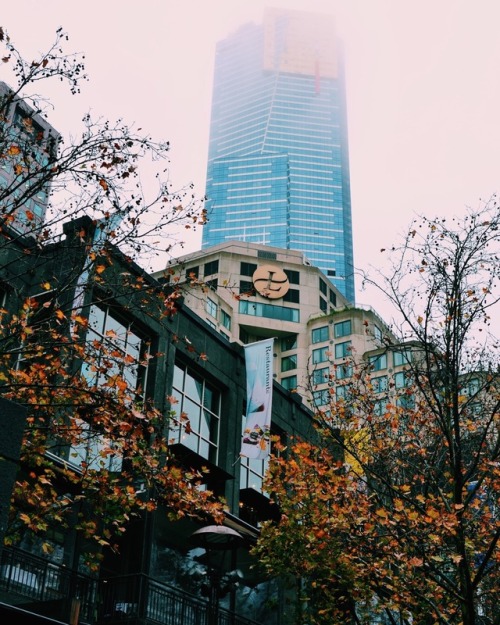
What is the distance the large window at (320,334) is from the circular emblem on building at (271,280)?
6.60m

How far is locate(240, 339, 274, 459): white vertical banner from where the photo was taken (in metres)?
25.6

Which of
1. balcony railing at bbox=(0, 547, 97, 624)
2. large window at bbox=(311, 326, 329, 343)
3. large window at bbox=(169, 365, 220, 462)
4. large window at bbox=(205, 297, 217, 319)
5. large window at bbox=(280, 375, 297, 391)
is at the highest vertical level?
large window at bbox=(311, 326, 329, 343)

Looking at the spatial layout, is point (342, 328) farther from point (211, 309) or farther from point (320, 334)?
point (211, 309)

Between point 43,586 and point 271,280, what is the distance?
8657 centimetres

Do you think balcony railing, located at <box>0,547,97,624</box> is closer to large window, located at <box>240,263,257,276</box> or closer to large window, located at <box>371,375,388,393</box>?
large window, located at <box>371,375,388,393</box>

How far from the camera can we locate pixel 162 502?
21281mm

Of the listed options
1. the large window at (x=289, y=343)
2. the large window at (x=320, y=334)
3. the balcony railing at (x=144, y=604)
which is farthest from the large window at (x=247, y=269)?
the balcony railing at (x=144, y=604)

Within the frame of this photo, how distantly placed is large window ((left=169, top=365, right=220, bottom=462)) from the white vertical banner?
43.5 inches

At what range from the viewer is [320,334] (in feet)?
323

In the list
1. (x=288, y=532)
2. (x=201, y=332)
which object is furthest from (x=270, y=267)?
(x=288, y=532)

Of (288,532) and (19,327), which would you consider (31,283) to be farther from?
(288,532)

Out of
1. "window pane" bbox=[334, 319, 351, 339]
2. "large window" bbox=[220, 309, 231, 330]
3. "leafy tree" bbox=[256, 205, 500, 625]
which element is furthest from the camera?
"window pane" bbox=[334, 319, 351, 339]

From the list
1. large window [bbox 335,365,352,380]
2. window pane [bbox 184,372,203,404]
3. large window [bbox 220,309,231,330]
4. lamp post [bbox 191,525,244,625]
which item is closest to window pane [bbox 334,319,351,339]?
large window [bbox 335,365,352,380]

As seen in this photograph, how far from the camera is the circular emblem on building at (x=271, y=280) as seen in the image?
101 meters
